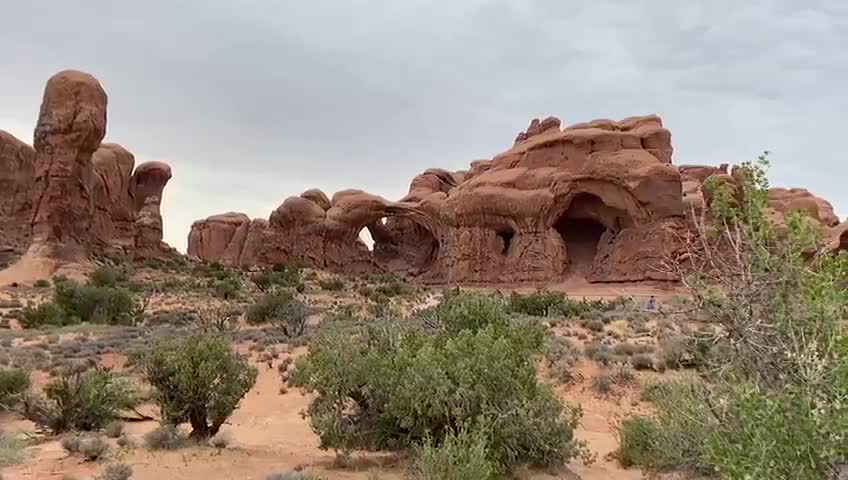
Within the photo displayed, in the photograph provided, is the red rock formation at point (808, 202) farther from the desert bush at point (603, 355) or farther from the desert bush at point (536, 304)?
the desert bush at point (603, 355)

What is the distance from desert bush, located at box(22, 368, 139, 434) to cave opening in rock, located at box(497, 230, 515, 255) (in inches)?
1350

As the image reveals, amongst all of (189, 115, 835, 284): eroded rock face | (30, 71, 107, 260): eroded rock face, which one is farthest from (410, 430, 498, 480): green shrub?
(30, 71, 107, 260): eroded rock face

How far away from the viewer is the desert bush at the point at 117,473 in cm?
668

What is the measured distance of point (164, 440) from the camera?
8.16 meters

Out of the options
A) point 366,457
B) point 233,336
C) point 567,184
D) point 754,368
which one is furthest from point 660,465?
point 567,184

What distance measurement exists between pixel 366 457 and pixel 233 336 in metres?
12.2

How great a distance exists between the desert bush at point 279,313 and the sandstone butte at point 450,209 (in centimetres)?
1681

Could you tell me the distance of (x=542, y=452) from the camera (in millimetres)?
7625

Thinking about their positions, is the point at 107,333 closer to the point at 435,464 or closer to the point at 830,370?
the point at 435,464

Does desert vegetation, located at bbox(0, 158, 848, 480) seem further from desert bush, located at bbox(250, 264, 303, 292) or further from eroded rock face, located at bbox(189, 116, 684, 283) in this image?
eroded rock face, located at bbox(189, 116, 684, 283)

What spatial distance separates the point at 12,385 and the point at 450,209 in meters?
34.4

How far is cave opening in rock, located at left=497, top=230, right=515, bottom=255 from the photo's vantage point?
43562 mm

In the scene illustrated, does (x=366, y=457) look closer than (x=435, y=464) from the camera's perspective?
No

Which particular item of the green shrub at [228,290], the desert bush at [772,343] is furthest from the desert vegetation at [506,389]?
the green shrub at [228,290]
